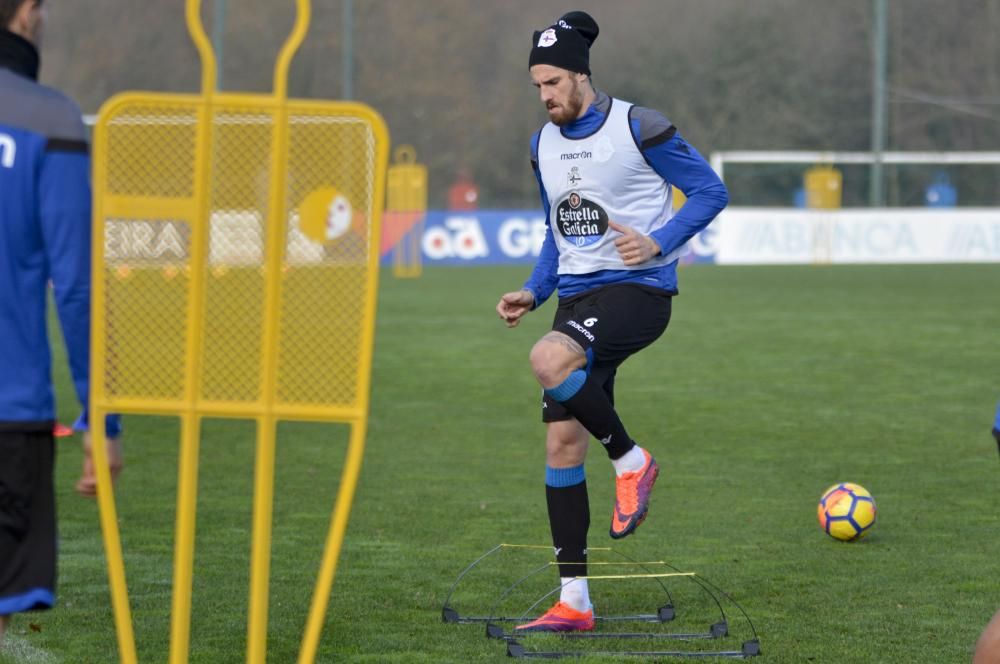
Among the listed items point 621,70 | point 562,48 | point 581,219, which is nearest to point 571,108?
point 562,48

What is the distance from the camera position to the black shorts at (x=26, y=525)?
342 cm

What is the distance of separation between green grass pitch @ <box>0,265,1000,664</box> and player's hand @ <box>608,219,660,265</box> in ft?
4.45

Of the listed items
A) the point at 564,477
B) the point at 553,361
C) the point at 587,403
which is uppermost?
the point at 553,361

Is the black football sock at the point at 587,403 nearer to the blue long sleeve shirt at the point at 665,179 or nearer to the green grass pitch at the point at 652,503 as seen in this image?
the blue long sleeve shirt at the point at 665,179

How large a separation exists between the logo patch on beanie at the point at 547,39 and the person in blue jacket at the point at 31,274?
227cm

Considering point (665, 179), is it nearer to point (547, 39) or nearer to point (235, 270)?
point (547, 39)

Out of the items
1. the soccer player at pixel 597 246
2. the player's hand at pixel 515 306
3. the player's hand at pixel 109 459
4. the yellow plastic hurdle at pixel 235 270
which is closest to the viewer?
the yellow plastic hurdle at pixel 235 270

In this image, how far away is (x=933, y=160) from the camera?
42.9 metres

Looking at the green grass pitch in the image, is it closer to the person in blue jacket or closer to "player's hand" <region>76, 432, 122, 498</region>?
"player's hand" <region>76, 432, 122, 498</region>

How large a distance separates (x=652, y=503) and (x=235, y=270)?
4.71m

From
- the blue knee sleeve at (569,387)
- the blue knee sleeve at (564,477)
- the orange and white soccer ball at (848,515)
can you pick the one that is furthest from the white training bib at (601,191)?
the orange and white soccer ball at (848,515)

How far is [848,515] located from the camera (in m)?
6.99

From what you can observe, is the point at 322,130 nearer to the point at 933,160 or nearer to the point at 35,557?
the point at 35,557

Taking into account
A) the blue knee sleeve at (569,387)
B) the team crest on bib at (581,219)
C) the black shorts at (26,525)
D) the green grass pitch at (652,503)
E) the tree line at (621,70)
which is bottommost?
the green grass pitch at (652,503)
